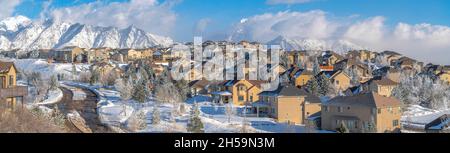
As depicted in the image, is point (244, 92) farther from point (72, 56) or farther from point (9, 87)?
point (72, 56)

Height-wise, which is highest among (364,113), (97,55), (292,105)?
(97,55)

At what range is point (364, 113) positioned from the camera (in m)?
27.3

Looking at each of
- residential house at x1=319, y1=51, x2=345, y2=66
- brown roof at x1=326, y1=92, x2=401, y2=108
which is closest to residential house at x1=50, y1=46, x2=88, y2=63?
residential house at x1=319, y1=51, x2=345, y2=66

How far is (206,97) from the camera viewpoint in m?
45.3

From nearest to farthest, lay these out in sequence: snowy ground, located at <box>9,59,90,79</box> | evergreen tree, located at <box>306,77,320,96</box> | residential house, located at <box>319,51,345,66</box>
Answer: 1. evergreen tree, located at <box>306,77,320,96</box>
2. snowy ground, located at <box>9,59,90,79</box>
3. residential house, located at <box>319,51,345,66</box>

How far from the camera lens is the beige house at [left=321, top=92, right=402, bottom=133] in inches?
1060

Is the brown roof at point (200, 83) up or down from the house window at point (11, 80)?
down

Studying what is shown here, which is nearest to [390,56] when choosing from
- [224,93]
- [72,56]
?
[224,93]

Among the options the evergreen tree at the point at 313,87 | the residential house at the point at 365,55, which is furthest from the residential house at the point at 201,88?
the residential house at the point at 365,55

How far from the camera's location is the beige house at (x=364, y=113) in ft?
88.3

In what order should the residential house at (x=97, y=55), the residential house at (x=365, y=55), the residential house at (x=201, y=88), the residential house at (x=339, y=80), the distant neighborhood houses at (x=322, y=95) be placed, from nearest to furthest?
1. the distant neighborhood houses at (x=322, y=95)
2. the residential house at (x=201, y=88)
3. the residential house at (x=339, y=80)
4. the residential house at (x=97, y=55)
5. the residential house at (x=365, y=55)

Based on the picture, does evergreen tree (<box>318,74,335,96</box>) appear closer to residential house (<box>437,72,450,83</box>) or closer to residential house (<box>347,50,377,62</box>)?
residential house (<box>437,72,450,83</box>)

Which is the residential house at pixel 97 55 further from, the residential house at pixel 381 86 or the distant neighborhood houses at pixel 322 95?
the residential house at pixel 381 86

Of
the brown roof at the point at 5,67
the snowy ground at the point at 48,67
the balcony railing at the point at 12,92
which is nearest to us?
the balcony railing at the point at 12,92
